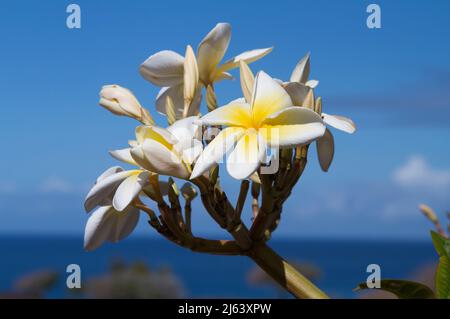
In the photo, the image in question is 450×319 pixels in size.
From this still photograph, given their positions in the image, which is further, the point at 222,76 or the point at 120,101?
the point at 222,76

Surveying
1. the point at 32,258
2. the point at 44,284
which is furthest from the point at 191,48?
the point at 32,258

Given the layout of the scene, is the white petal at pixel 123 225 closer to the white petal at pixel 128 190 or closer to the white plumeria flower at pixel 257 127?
the white petal at pixel 128 190

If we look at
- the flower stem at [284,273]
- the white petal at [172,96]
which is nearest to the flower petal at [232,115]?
the flower stem at [284,273]

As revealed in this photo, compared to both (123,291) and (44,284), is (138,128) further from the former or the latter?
(44,284)

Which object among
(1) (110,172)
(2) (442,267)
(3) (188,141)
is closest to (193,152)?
(3) (188,141)

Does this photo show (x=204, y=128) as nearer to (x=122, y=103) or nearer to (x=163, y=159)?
(x=163, y=159)

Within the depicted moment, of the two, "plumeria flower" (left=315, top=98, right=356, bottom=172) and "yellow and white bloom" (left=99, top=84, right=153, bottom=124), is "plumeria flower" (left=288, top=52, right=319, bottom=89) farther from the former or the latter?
"yellow and white bloom" (left=99, top=84, right=153, bottom=124)
